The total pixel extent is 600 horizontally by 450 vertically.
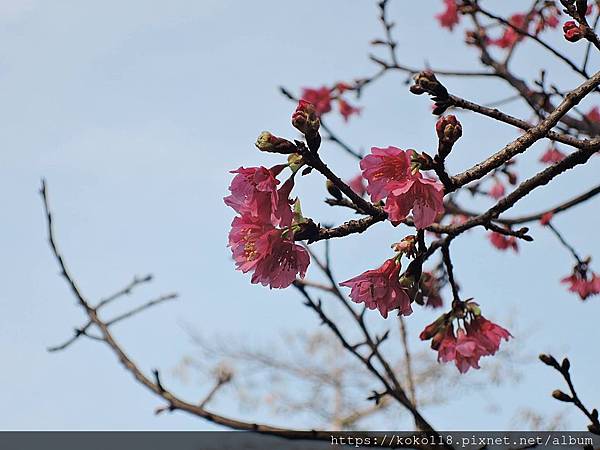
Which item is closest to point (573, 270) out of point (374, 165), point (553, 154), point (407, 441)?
point (553, 154)

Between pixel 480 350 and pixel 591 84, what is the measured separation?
0.83 metres

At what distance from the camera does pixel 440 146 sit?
3.89ft

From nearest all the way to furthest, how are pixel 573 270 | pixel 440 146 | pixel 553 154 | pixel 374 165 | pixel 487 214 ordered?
pixel 440 146 < pixel 374 165 < pixel 487 214 < pixel 573 270 < pixel 553 154

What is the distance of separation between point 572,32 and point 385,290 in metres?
0.65

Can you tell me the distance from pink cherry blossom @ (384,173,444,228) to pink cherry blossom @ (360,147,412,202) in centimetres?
3

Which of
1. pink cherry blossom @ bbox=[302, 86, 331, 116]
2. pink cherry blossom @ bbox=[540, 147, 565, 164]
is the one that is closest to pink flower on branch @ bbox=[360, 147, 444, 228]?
pink cherry blossom @ bbox=[540, 147, 565, 164]

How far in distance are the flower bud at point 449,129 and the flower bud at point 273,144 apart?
25cm

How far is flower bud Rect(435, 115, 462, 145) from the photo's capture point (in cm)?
116

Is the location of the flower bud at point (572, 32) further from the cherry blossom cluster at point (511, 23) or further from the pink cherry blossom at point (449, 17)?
the pink cherry blossom at point (449, 17)

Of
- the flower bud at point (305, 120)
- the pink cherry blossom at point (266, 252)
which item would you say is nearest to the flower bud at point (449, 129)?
the flower bud at point (305, 120)

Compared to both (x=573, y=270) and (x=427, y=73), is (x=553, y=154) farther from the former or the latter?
(x=427, y=73)

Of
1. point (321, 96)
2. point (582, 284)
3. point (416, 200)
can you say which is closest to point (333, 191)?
point (416, 200)

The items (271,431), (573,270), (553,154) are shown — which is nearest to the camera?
(271,431)

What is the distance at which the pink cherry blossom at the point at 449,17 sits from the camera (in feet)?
14.4
